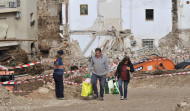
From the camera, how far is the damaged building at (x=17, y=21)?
1229 inches

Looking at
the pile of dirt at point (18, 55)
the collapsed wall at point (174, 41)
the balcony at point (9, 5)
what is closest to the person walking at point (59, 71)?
the pile of dirt at point (18, 55)

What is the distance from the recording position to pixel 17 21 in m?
31.9

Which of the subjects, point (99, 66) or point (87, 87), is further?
point (87, 87)

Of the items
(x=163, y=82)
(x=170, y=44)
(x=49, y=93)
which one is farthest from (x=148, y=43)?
(x=49, y=93)

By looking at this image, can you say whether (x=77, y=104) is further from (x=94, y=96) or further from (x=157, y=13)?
(x=157, y=13)

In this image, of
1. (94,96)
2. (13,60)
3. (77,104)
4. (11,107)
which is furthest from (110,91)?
(13,60)

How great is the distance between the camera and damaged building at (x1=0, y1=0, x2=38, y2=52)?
3122 cm

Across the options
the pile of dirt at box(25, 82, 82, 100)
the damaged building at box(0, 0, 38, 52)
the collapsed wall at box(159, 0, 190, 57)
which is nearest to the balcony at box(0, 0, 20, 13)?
the damaged building at box(0, 0, 38, 52)

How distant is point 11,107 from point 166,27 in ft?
68.8

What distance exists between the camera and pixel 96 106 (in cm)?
1216

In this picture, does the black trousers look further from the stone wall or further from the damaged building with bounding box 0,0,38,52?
the stone wall

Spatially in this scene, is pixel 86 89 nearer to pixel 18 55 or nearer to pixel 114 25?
pixel 18 55

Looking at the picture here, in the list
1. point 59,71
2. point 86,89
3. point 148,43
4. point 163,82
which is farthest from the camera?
point 148,43

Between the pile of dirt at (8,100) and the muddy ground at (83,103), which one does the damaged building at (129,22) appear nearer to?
the muddy ground at (83,103)
